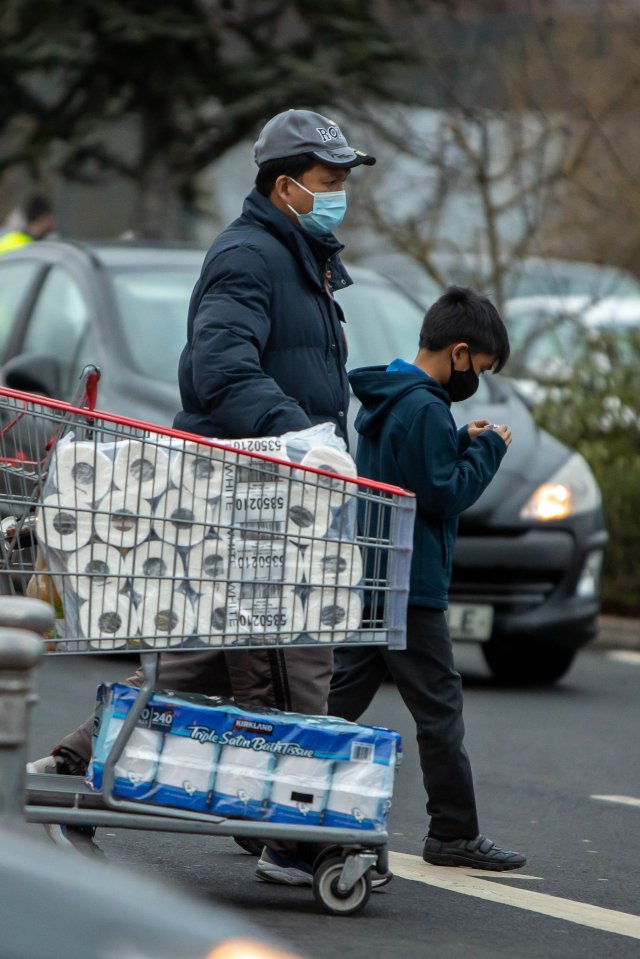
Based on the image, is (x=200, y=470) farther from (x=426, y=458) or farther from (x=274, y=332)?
(x=426, y=458)

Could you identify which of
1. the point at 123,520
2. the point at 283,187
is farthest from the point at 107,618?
the point at 283,187

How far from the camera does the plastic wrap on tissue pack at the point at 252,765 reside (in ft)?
13.8

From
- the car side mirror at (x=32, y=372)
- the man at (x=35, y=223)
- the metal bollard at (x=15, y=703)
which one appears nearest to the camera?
the metal bollard at (x=15, y=703)

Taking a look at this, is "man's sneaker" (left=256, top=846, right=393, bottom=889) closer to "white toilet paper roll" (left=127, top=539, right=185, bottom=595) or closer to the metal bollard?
"white toilet paper roll" (left=127, top=539, right=185, bottom=595)

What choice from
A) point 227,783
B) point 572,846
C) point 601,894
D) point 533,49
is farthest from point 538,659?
point 533,49

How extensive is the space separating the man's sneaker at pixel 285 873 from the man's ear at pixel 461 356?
131cm

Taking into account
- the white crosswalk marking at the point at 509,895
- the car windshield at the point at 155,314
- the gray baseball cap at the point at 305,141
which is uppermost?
the car windshield at the point at 155,314

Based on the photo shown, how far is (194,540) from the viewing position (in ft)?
13.4

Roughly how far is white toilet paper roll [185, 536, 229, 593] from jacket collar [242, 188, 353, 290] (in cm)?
89

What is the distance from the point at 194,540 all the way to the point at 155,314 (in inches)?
172

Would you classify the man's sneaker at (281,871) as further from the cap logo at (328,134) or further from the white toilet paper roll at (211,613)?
the cap logo at (328,134)

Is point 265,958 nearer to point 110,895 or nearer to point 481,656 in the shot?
point 110,895

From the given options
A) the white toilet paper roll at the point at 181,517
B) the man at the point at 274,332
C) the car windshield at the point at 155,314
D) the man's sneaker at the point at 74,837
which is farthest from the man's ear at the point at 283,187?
the car windshield at the point at 155,314

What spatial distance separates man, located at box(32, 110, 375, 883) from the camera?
445cm
